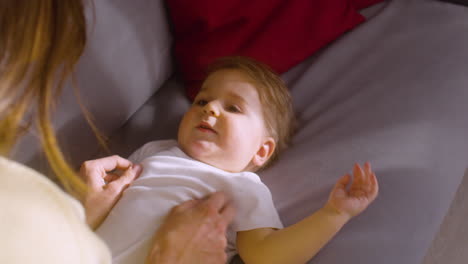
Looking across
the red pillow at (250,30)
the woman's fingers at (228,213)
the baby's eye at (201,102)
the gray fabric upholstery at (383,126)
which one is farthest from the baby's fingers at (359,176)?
the red pillow at (250,30)

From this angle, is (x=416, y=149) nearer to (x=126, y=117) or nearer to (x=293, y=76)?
(x=293, y=76)

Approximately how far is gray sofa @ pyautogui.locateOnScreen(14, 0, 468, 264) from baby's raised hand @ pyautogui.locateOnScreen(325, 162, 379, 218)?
97mm

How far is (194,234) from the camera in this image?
947mm

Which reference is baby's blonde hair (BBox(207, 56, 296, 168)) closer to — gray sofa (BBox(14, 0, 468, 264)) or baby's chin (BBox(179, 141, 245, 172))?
gray sofa (BBox(14, 0, 468, 264))

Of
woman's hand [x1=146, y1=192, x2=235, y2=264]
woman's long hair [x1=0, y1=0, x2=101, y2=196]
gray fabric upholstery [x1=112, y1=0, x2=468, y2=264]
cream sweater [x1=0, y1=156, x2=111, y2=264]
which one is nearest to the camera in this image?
cream sweater [x1=0, y1=156, x2=111, y2=264]

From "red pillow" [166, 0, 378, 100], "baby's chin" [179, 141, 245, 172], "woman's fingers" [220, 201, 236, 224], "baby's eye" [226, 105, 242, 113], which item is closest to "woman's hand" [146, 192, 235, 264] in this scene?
"woman's fingers" [220, 201, 236, 224]

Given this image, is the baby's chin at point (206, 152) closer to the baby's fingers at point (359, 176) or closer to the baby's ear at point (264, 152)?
the baby's ear at point (264, 152)

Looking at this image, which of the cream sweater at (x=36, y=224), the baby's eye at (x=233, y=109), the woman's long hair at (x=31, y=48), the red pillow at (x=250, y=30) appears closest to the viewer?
the cream sweater at (x=36, y=224)

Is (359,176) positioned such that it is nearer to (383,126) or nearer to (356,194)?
(356,194)

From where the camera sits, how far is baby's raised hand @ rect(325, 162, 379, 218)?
3.04ft

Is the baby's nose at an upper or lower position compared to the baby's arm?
upper

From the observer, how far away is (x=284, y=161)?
120cm

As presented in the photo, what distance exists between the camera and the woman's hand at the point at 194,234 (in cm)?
92

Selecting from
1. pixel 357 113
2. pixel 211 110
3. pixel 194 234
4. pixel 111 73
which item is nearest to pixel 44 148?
pixel 194 234
